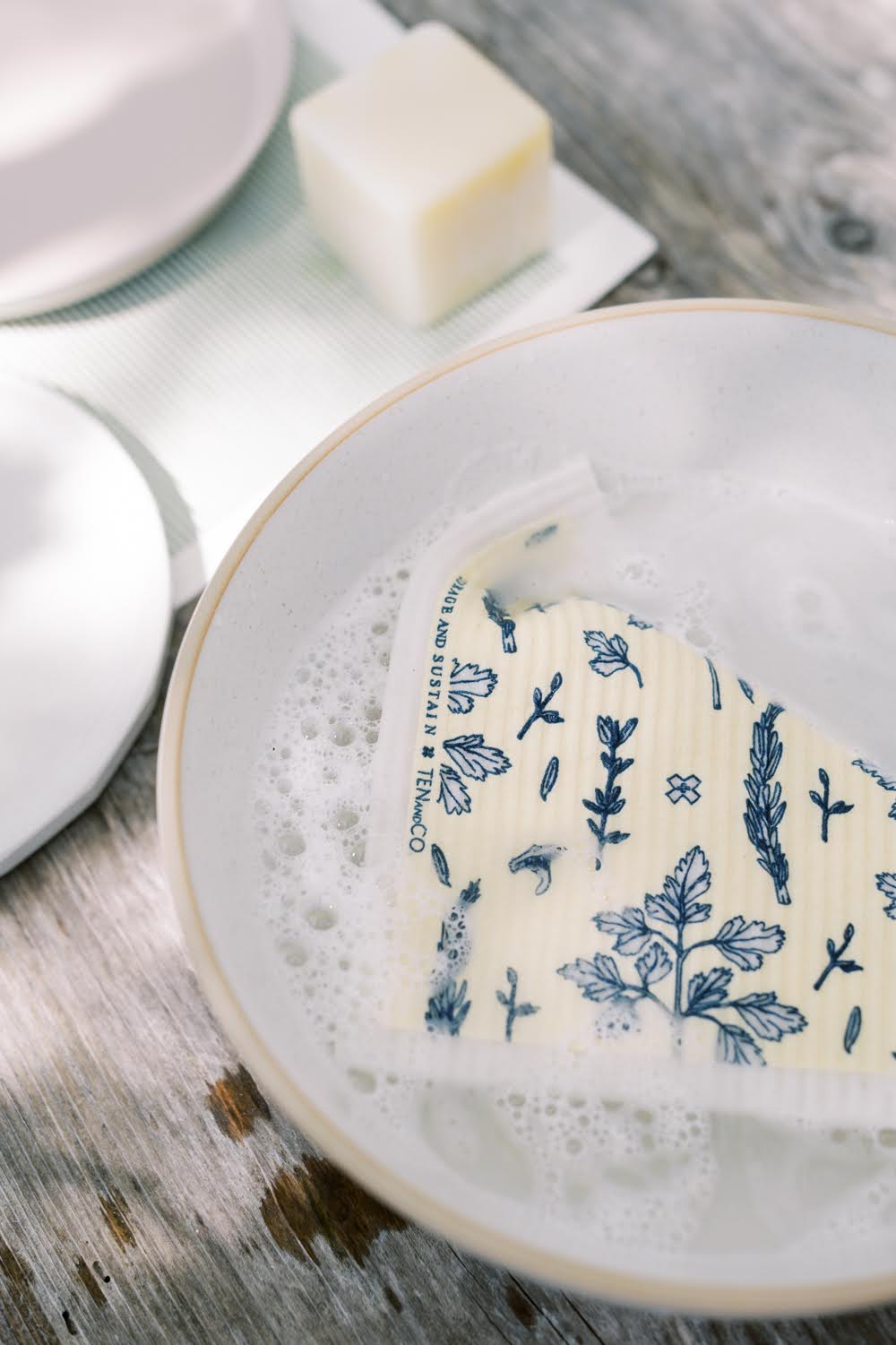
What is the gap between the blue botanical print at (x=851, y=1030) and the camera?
451mm

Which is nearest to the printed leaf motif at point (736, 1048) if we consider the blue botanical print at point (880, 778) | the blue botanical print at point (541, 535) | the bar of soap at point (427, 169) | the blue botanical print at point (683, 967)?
the blue botanical print at point (683, 967)

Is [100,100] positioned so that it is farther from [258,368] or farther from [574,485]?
[574,485]

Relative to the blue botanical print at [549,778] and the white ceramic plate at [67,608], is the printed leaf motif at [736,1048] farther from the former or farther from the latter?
the white ceramic plate at [67,608]

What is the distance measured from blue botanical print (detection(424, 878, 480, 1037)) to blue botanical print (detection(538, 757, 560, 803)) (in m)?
0.04

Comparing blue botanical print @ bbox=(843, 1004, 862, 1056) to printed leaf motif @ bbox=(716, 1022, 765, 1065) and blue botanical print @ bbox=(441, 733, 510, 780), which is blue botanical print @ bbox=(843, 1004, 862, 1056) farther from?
blue botanical print @ bbox=(441, 733, 510, 780)

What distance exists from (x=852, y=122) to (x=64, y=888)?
2.04 feet

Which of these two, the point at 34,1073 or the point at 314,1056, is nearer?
the point at 314,1056

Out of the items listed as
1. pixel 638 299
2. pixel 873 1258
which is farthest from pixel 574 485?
pixel 873 1258

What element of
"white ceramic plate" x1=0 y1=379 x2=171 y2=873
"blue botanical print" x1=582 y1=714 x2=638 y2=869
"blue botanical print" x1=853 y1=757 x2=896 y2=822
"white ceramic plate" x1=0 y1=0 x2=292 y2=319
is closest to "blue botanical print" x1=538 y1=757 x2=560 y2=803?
"blue botanical print" x1=582 y1=714 x2=638 y2=869

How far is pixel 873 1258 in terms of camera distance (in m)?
0.38

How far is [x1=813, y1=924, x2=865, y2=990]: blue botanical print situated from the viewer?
46 centimetres

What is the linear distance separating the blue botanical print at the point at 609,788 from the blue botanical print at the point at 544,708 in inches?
0.7

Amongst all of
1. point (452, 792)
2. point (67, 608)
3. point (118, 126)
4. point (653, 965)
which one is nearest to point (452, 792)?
point (452, 792)

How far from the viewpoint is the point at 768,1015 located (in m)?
0.45
